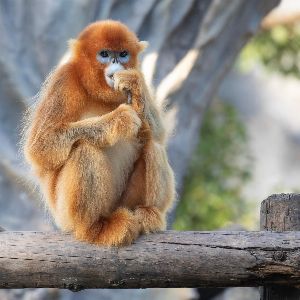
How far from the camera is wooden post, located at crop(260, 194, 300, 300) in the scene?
4.30 metres

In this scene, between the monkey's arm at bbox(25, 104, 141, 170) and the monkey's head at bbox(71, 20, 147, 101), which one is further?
the monkey's head at bbox(71, 20, 147, 101)

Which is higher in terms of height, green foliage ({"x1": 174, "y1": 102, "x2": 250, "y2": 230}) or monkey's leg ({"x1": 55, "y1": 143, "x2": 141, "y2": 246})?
green foliage ({"x1": 174, "y1": 102, "x2": 250, "y2": 230})

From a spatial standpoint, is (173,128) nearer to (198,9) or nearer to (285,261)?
(198,9)

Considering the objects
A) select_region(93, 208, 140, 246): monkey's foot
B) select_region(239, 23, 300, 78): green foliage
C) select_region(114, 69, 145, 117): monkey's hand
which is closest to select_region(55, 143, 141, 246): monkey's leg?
select_region(93, 208, 140, 246): monkey's foot

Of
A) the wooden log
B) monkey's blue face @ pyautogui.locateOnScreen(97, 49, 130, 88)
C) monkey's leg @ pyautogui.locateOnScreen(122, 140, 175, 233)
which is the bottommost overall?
the wooden log

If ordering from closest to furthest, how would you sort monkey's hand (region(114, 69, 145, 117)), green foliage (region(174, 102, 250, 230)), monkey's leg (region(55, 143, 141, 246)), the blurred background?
1. monkey's leg (region(55, 143, 141, 246))
2. monkey's hand (region(114, 69, 145, 117))
3. the blurred background
4. green foliage (region(174, 102, 250, 230))

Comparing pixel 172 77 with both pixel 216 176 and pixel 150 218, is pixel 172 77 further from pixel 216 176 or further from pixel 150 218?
pixel 150 218

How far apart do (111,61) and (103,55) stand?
61mm

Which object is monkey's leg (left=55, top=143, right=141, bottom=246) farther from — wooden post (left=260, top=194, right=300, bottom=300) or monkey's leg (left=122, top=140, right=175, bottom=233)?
wooden post (left=260, top=194, right=300, bottom=300)

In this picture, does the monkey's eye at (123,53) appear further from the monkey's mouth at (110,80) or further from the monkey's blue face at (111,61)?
the monkey's mouth at (110,80)

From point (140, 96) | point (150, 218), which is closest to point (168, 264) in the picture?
point (150, 218)

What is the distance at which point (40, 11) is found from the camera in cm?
862

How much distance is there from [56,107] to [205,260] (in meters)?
1.27

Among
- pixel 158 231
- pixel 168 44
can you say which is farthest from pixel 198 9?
pixel 158 231
